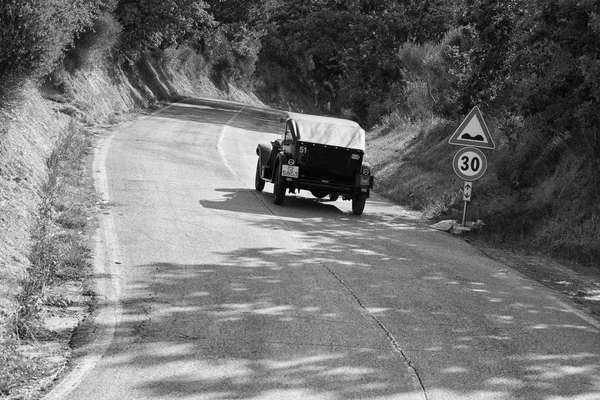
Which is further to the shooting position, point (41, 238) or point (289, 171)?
point (289, 171)

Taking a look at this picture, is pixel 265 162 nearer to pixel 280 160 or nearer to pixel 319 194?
pixel 280 160

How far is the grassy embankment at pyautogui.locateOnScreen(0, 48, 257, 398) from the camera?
6570 mm

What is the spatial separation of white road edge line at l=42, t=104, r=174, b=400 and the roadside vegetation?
6.3 inches

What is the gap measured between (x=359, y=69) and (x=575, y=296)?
1247 inches

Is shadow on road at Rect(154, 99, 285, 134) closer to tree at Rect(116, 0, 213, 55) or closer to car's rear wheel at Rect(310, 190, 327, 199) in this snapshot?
tree at Rect(116, 0, 213, 55)

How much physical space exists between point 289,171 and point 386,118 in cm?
1907

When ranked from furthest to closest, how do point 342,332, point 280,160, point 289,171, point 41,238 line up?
point 280,160, point 289,171, point 41,238, point 342,332

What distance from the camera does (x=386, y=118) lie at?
34.8 m

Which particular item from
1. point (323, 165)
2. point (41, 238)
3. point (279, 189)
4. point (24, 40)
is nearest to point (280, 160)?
point (279, 189)

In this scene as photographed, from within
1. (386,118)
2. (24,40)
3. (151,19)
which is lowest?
(386,118)

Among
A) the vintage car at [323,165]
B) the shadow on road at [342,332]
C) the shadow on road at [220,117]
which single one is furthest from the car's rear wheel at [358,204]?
the shadow on road at [220,117]

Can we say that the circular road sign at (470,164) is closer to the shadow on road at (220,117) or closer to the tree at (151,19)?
the shadow on road at (220,117)

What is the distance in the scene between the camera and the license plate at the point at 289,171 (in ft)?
53.4

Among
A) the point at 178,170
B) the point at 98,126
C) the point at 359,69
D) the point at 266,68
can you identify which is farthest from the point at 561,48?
the point at 266,68
